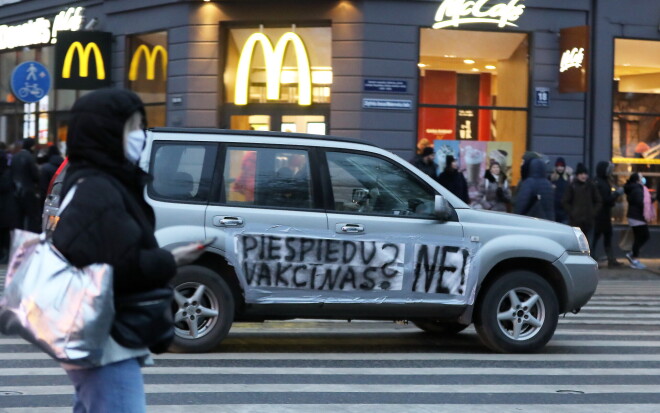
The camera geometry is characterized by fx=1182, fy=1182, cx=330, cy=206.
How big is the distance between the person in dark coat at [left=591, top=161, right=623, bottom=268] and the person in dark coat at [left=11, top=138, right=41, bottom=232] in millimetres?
9038

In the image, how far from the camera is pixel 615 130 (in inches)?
859

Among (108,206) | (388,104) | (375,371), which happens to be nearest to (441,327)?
(375,371)

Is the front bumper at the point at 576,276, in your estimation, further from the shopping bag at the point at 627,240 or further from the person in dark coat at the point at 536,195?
the shopping bag at the point at 627,240

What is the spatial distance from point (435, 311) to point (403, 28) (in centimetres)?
1186

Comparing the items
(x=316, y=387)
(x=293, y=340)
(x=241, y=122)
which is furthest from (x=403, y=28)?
(x=316, y=387)

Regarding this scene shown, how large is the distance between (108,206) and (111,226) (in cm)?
7

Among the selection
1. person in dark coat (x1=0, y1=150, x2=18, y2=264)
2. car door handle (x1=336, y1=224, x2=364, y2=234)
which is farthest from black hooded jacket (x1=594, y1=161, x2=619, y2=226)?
car door handle (x1=336, y1=224, x2=364, y2=234)

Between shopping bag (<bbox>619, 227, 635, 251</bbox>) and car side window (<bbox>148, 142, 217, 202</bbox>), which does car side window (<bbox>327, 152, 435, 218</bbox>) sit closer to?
car side window (<bbox>148, 142, 217, 202</bbox>)

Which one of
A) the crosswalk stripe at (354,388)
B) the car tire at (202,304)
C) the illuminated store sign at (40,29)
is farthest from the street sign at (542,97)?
the crosswalk stripe at (354,388)

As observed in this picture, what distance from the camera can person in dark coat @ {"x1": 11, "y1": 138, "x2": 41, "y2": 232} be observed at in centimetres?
1862

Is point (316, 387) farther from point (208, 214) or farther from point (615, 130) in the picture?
point (615, 130)

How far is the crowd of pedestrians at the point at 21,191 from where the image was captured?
18.4 m

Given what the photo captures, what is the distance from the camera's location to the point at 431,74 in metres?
21.0

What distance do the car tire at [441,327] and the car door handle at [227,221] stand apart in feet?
7.14
